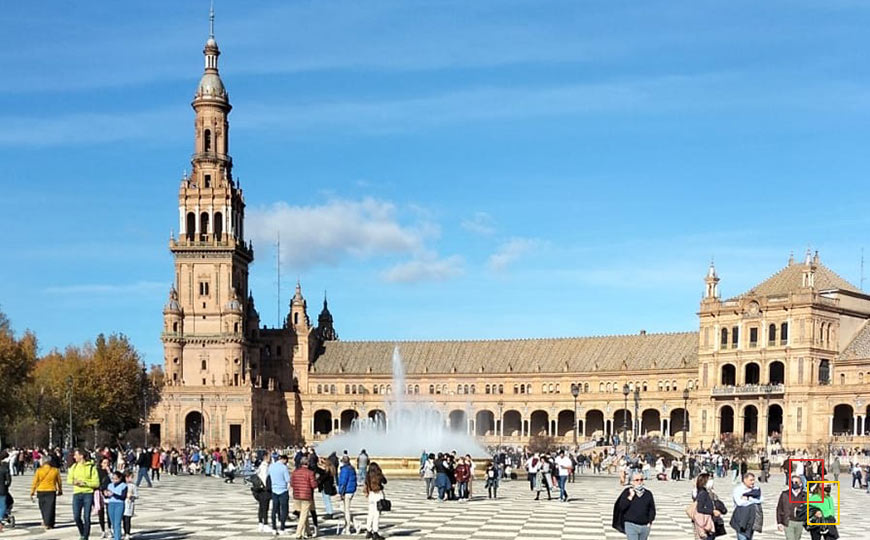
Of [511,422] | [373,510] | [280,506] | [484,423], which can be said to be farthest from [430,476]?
[484,423]

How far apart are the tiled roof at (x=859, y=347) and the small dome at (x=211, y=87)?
235 feet

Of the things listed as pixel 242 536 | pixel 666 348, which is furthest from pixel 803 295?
pixel 242 536

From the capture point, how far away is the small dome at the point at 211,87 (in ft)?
438

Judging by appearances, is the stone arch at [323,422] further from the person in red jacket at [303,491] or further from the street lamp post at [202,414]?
the person in red jacket at [303,491]

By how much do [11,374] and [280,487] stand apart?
6182 centimetres

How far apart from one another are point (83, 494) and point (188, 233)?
111546 mm

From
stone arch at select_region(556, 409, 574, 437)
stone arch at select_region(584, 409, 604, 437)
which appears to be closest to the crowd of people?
stone arch at select_region(584, 409, 604, 437)

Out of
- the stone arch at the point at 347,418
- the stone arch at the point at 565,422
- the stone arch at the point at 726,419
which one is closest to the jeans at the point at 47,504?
the stone arch at the point at 726,419

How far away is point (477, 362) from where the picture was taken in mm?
141250

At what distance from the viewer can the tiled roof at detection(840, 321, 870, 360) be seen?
10731 cm

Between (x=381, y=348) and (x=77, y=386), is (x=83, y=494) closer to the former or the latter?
(x=77, y=386)

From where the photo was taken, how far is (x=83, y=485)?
941 inches

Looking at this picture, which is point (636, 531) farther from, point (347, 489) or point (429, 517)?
A: point (429, 517)

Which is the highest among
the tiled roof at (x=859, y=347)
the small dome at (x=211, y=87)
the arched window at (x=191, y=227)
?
the small dome at (x=211, y=87)
